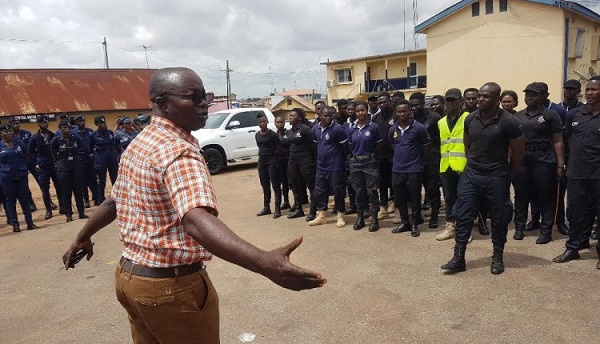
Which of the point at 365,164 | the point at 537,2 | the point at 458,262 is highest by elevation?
the point at 537,2

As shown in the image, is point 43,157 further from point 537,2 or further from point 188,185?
point 537,2

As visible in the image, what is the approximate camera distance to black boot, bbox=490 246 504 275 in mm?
4602

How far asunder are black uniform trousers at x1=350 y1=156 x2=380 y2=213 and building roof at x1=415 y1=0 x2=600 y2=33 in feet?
54.5

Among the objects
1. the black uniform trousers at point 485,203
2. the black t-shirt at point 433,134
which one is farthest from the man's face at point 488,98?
the black t-shirt at point 433,134

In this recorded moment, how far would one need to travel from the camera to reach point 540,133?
548 cm

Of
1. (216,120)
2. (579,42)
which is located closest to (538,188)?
(216,120)

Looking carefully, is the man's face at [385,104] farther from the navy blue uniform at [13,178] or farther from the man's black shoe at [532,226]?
the navy blue uniform at [13,178]

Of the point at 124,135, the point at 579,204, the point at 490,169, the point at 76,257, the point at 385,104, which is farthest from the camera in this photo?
the point at 124,135

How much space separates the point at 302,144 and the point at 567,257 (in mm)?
4078

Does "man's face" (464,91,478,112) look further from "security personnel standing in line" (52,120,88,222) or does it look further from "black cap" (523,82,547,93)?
"security personnel standing in line" (52,120,88,222)

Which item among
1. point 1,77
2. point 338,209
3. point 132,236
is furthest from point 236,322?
point 1,77

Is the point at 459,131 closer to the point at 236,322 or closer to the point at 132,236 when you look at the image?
the point at 236,322

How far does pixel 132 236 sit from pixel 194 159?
0.50 metres

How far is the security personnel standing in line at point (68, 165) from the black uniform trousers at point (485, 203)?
6.92m
